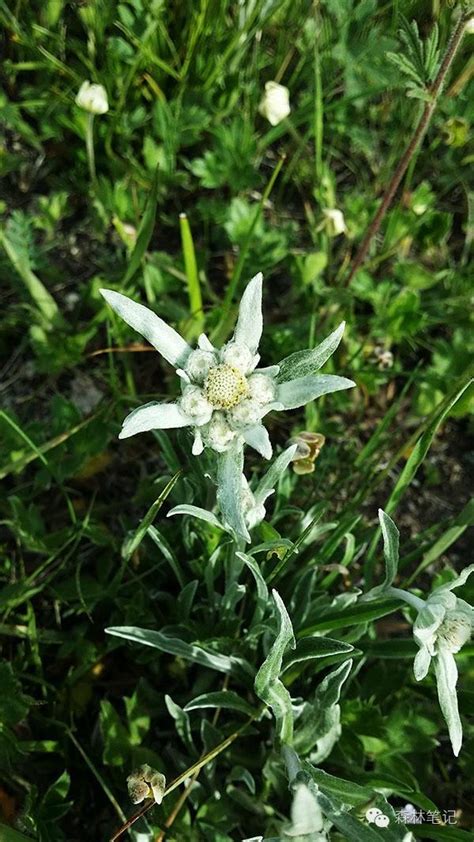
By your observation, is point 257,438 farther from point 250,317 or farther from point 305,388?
point 250,317

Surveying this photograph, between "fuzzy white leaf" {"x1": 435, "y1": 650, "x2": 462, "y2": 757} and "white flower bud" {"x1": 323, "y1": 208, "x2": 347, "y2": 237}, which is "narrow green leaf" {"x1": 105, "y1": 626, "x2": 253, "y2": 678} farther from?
"white flower bud" {"x1": 323, "y1": 208, "x2": 347, "y2": 237}

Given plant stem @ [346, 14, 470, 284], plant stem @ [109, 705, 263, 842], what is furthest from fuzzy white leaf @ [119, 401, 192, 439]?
plant stem @ [346, 14, 470, 284]

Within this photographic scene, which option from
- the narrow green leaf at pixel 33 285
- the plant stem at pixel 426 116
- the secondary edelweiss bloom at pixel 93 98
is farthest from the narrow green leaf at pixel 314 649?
the secondary edelweiss bloom at pixel 93 98

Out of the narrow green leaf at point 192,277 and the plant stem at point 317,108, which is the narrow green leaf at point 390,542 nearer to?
the narrow green leaf at point 192,277

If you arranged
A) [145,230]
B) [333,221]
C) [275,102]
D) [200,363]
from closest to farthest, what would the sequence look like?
[200,363] < [145,230] < [275,102] < [333,221]

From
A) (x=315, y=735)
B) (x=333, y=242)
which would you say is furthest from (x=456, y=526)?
(x=333, y=242)

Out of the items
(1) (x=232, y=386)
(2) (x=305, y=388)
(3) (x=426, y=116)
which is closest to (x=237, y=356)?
(1) (x=232, y=386)
